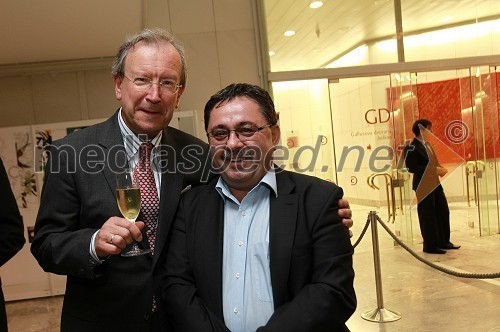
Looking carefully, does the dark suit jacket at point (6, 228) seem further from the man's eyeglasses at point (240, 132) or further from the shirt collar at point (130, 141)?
the man's eyeglasses at point (240, 132)

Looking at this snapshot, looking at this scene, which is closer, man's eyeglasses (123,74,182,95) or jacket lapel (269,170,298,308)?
jacket lapel (269,170,298,308)

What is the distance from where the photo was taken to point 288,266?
143cm

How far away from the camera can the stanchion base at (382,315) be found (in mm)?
3854

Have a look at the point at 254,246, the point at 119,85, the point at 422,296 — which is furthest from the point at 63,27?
the point at 422,296

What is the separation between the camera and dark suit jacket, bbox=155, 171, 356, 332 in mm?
1398

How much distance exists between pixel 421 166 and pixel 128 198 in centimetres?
525

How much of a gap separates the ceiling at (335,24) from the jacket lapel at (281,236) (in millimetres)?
4832

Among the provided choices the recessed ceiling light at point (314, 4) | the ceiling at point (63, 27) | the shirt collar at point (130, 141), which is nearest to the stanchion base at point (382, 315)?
the shirt collar at point (130, 141)

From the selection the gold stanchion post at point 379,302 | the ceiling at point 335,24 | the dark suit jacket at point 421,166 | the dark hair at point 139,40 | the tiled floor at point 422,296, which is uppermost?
the ceiling at point 335,24

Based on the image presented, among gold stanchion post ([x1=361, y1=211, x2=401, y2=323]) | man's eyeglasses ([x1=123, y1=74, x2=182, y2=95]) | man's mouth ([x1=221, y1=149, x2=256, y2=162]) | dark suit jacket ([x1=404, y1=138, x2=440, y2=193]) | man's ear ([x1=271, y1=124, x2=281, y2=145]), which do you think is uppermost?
man's eyeglasses ([x1=123, y1=74, x2=182, y2=95])

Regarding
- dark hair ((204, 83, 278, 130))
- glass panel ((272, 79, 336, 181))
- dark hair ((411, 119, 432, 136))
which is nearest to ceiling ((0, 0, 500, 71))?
glass panel ((272, 79, 336, 181))

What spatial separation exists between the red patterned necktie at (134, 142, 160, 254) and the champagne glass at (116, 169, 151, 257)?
14 cm

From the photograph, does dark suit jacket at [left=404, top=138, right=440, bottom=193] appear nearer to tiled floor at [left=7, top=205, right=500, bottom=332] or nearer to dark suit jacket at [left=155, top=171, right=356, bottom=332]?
tiled floor at [left=7, top=205, right=500, bottom=332]

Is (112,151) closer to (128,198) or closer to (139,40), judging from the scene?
(128,198)
